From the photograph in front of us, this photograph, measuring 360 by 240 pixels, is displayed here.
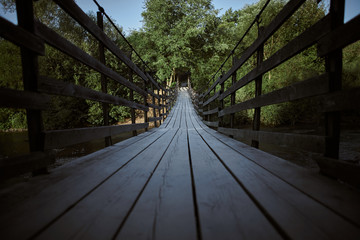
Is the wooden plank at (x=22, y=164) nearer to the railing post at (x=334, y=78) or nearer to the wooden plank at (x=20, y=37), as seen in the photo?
the wooden plank at (x=20, y=37)

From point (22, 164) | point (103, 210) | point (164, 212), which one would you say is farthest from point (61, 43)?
point (164, 212)

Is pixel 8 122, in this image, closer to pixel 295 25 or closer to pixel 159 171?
pixel 159 171

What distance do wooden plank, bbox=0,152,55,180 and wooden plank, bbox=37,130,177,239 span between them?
0.39 meters

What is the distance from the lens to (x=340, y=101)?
0.93 metres

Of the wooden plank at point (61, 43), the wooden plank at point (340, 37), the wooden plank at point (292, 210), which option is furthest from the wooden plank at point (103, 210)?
the wooden plank at point (340, 37)

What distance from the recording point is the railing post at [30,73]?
1049 mm

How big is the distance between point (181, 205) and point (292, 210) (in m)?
0.47

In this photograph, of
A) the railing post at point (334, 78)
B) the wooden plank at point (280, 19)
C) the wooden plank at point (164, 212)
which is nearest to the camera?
the wooden plank at point (164, 212)

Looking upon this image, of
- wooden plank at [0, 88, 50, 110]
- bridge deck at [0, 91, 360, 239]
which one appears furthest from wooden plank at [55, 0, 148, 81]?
bridge deck at [0, 91, 360, 239]

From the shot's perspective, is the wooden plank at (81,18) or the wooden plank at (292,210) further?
the wooden plank at (81,18)

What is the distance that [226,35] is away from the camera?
16.8m

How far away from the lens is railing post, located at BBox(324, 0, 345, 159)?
1.00 m

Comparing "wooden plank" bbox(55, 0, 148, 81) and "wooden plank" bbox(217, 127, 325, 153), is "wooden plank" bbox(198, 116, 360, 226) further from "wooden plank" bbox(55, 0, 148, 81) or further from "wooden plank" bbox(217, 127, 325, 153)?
"wooden plank" bbox(55, 0, 148, 81)

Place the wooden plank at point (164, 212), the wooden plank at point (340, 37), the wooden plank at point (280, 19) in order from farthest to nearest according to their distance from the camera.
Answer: the wooden plank at point (280, 19) → the wooden plank at point (340, 37) → the wooden plank at point (164, 212)
